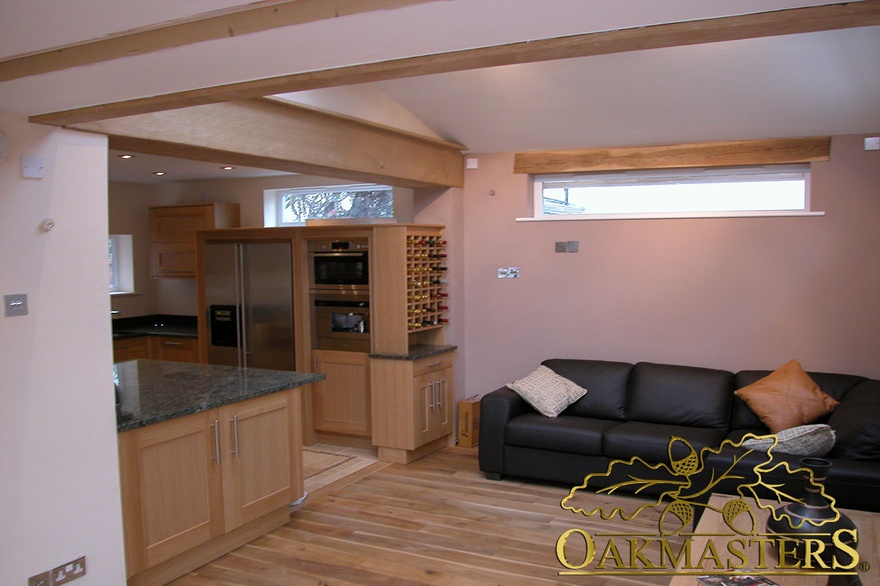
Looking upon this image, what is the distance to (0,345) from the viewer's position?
2750mm

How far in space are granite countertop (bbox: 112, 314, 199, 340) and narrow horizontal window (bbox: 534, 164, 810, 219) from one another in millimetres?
3659

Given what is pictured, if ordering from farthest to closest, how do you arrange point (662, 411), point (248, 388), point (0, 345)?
1. point (662, 411)
2. point (248, 388)
3. point (0, 345)

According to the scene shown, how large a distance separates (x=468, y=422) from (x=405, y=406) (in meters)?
0.72

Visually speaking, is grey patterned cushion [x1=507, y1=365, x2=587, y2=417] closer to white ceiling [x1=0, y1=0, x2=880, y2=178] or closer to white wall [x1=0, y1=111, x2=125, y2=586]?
white ceiling [x1=0, y1=0, x2=880, y2=178]

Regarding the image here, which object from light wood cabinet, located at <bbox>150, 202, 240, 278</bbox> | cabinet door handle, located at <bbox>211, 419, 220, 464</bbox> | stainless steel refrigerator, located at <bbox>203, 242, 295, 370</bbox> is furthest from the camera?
light wood cabinet, located at <bbox>150, 202, 240, 278</bbox>

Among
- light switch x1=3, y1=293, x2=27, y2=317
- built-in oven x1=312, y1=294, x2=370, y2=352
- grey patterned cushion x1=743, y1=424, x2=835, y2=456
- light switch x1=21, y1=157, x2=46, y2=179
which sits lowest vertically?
grey patterned cushion x1=743, y1=424, x2=835, y2=456

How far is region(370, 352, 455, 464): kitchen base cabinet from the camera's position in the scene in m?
5.57

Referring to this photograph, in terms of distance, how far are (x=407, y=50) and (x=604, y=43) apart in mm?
526

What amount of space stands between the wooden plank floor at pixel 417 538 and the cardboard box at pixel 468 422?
2.29 feet

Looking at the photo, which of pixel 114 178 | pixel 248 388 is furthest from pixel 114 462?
pixel 114 178

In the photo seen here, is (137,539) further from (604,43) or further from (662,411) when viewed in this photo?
(662,411)

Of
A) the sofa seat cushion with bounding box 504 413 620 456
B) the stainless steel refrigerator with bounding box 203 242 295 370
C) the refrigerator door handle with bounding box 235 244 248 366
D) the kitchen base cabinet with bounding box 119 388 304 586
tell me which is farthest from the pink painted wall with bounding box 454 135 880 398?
the kitchen base cabinet with bounding box 119 388 304 586

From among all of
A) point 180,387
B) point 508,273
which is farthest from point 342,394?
point 180,387

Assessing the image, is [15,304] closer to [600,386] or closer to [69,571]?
[69,571]
